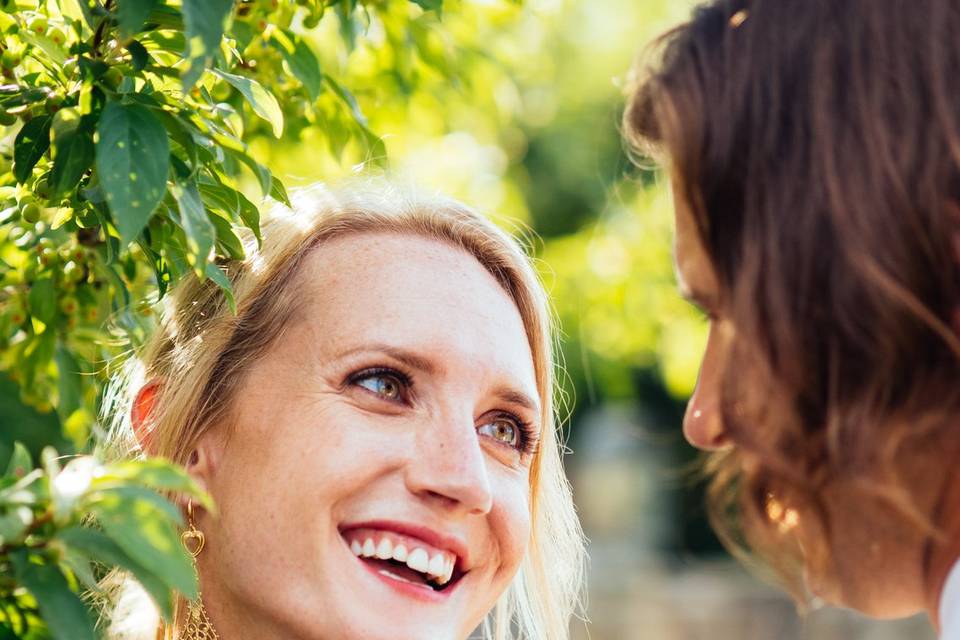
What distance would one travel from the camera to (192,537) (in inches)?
89.3

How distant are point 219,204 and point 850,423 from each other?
3.16 feet

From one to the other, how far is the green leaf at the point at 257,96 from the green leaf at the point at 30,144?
0.27 metres

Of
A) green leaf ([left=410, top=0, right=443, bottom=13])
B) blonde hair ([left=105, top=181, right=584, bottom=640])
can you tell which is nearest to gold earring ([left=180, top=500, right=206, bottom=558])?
blonde hair ([left=105, top=181, right=584, bottom=640])

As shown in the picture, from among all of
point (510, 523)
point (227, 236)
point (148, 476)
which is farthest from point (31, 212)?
point (510, 523)

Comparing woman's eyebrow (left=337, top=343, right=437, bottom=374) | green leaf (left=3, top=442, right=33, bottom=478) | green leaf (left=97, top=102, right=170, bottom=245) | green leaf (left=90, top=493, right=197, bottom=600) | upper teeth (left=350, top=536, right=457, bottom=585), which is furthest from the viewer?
woman's eyebrow (left=337, top=343, right=437, bottom=374)

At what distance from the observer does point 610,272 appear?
326 inches

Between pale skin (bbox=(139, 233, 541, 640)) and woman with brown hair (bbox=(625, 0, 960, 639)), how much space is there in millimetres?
781

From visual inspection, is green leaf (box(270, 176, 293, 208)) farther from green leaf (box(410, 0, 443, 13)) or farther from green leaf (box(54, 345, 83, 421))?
green leaf (box(54, 345, 83, 421))

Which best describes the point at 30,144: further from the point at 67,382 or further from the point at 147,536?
the point at 147,536

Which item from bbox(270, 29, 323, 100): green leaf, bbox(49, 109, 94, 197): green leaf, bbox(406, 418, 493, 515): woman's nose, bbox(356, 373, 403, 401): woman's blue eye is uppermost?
bbox(270, 29, 323, 100): green leaf

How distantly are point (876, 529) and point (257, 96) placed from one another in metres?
1.01

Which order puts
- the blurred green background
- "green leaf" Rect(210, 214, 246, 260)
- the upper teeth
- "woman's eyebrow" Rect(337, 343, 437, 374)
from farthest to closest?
the blurred green background, "woman's eyebrow" Rect(337, 343, 437, 374), the upper teeth, "green leaf" Rect(210, 214, 246, 260)

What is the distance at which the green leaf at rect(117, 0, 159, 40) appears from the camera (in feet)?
4.90

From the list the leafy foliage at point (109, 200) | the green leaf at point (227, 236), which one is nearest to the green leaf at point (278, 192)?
the leafy foliage at point (109, 200)
